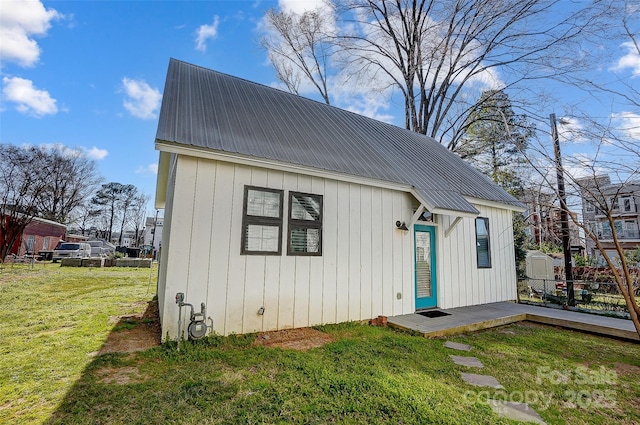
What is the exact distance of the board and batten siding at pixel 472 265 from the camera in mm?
6996

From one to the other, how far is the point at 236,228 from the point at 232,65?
9258 mm

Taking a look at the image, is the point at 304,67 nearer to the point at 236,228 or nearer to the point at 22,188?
the point at 236,228

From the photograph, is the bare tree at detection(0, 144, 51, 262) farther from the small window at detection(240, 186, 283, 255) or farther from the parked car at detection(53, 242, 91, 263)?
the small window at detection(240, 186, 283, 255)

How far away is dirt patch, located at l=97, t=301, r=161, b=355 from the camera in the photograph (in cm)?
394

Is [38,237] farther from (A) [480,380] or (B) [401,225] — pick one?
(A) [480,380]

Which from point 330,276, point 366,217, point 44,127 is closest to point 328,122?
point 366,217

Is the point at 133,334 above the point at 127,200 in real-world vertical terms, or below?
below

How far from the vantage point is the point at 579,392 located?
3.14 m

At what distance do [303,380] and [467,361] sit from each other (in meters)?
2.30

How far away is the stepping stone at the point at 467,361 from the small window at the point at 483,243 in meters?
4.45

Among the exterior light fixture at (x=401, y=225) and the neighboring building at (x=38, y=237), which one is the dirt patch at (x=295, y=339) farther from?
the neighboring building at (x=38, y=237)

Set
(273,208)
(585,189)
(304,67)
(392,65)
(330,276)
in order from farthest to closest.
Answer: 1. (304,67)
2. (392,65)
3. (330,276)
4. (273,208)
5. (585,189)

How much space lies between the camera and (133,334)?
4.61 metres

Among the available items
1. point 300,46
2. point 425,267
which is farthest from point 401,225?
point 300,46
